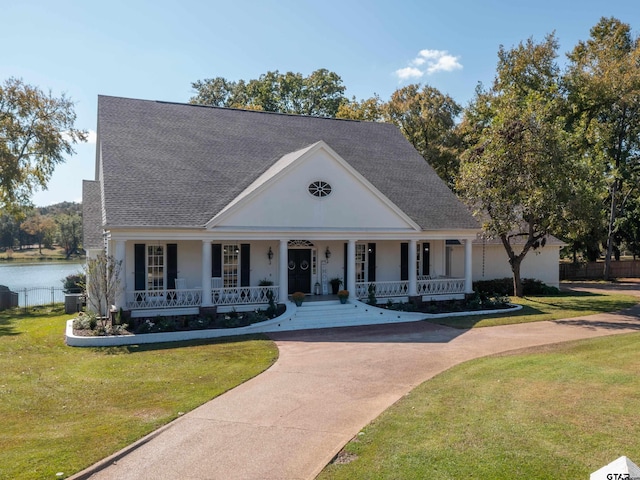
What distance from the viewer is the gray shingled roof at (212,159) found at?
1841 centimetres

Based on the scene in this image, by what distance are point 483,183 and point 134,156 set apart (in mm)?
16087

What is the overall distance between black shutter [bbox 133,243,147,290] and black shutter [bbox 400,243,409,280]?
11.7 meters

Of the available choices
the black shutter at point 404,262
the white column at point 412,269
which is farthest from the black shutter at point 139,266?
the black shutter at point 404,262

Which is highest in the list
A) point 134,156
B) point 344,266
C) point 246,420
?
point 134,156

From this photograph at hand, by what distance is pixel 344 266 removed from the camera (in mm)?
22906

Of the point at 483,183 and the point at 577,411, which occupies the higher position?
the point at 483,183

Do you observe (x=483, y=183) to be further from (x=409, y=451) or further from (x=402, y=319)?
(x=409, y=451)

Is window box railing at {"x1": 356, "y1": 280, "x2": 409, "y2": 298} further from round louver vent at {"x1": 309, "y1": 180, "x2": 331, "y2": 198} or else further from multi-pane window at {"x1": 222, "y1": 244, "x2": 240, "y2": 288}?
multi-pane window at {"x1": 222, "y1": 244, "x2": 240, "y2": 288}

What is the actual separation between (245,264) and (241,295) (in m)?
1.46

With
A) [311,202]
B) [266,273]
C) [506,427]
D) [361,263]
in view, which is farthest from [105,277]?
[506,427]

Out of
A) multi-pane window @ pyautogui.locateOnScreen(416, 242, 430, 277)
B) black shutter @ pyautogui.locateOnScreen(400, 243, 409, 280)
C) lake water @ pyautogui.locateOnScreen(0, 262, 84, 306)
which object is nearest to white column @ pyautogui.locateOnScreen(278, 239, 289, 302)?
black shutter @ pyautogui.locateOnScreen(400, 243, 409, 280)

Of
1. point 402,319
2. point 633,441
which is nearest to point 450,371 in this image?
point 633,441

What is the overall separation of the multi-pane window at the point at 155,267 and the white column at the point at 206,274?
2011 mm

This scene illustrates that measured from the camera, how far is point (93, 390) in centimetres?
1039
